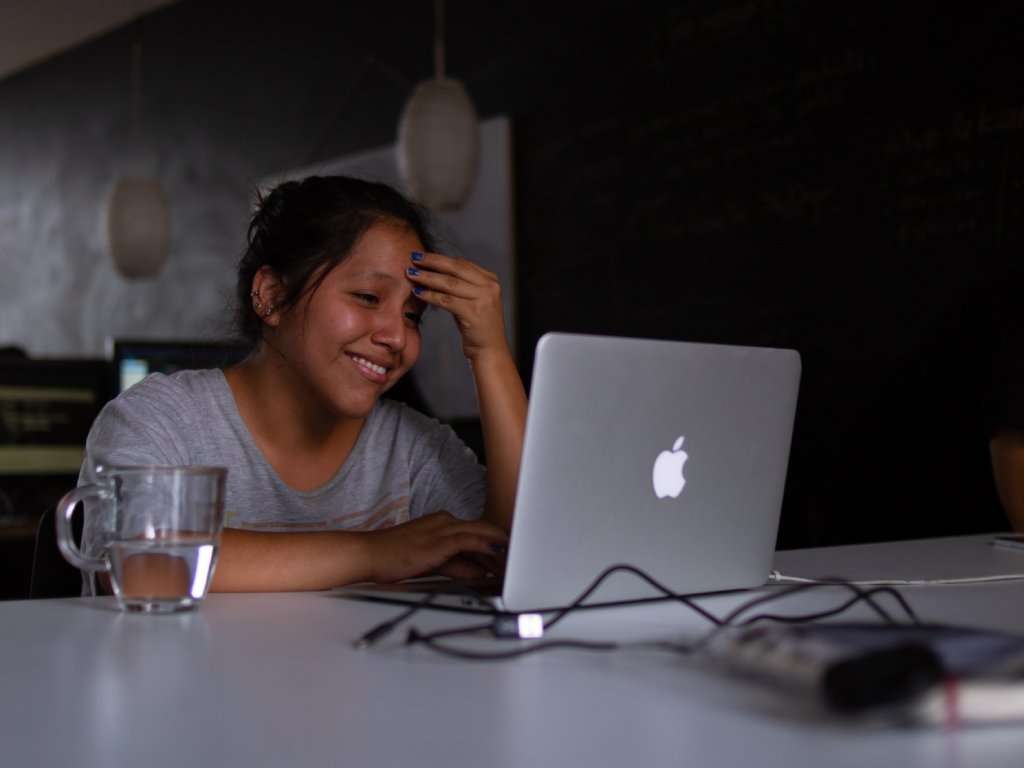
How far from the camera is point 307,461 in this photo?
5.31ft

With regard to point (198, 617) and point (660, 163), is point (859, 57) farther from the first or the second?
point (198, 617)

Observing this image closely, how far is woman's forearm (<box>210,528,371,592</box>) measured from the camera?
45.6 inches

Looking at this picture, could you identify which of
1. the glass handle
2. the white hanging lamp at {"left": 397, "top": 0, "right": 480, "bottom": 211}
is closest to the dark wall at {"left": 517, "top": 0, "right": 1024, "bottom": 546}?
the white hanging lamp at {"left": 397, "top": 0, "right": 480, "bottom": 211}

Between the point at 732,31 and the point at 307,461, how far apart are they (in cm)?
203

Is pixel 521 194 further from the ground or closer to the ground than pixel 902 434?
further from the ground

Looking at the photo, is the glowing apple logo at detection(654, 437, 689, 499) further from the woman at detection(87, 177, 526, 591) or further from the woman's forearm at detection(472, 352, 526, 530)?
the woman's forearm at detection(472, 352, 526, 530)

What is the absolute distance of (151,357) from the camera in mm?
2795

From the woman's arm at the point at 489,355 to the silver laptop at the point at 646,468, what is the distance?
476 mm

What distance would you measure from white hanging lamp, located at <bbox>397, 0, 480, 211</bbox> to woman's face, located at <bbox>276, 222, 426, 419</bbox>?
180cm

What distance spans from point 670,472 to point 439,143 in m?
2.44

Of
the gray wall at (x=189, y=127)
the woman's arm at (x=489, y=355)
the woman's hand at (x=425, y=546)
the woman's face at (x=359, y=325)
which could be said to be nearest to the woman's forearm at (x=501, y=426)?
the woman's arm at (x=489, y=355)

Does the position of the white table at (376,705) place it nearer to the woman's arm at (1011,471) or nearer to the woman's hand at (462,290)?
the woman's hand at (462,290)

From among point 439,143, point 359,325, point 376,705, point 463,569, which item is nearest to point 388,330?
point 359,325

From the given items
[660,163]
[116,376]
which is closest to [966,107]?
[660,163]
